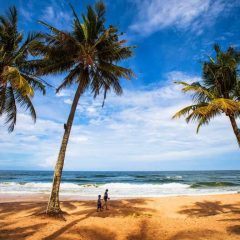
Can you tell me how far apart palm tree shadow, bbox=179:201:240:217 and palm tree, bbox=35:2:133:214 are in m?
8.48

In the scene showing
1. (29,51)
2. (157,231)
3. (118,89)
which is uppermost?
(29,51)

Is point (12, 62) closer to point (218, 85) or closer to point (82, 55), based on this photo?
point (82, 55)

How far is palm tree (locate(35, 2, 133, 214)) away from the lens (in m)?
12.4

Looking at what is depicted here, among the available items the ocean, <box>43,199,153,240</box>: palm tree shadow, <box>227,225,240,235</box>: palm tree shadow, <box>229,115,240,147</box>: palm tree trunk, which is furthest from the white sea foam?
<box>229,115,240,147</box>: palm tree trunk

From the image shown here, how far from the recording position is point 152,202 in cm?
1928

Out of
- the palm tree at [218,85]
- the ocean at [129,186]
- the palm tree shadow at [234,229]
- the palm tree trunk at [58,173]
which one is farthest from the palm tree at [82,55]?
the ocean at [129,186]

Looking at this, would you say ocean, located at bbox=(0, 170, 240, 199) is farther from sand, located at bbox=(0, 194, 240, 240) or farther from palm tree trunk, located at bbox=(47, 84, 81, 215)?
palm tree trunk, located at bbox=(47, 84, 81, 215)

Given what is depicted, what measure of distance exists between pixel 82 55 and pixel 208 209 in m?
12.3

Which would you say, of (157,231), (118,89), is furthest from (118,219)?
(118,89)

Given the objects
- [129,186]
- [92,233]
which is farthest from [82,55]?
[129,186]

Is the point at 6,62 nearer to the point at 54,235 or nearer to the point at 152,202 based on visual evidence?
the point at 54,235

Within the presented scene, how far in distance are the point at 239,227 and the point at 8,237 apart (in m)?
8.53

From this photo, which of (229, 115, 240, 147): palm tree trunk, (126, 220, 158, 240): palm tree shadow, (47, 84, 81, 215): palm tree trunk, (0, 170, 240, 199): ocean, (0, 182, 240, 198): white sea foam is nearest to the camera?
(126, 220, 158, 240): palm tree shadow

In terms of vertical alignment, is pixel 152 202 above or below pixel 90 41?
below
